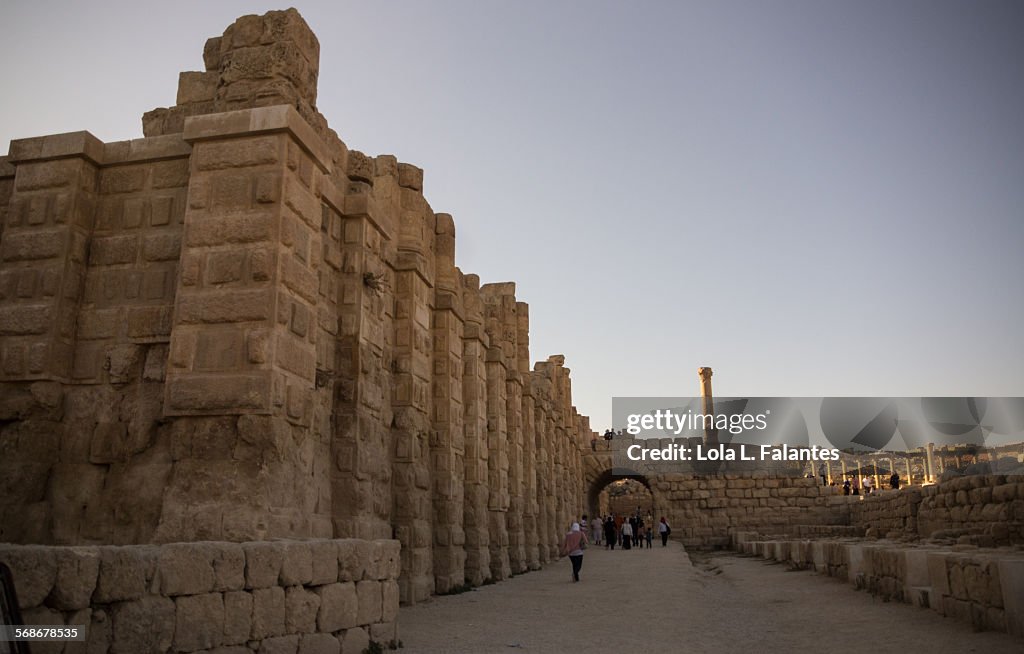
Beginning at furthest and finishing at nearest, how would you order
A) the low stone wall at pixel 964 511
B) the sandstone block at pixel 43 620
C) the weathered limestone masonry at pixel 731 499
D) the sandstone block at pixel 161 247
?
the weathered limestone masonry at pixel 731 499 < the low stone wall at pixel 964 511 < the sandstone block at pixel 161 247 < the sandstone block at pixel 43 620

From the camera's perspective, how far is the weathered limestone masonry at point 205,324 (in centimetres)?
553

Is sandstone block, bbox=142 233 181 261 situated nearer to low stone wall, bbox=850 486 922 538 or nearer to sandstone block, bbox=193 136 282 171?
sandstone block, bbox=193 136 282 171

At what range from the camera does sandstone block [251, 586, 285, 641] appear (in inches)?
167

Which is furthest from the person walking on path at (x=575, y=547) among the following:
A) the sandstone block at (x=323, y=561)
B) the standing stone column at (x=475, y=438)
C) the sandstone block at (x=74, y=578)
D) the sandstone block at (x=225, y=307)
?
the sandstone block at (x=74, y=578)

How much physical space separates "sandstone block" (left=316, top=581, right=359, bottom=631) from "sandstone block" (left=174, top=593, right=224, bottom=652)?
0.91 metres

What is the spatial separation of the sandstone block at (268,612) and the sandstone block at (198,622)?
256mm

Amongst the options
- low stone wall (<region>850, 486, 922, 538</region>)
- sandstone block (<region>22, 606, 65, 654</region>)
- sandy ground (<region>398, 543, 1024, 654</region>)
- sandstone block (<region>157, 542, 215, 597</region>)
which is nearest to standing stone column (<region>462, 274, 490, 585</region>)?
sandy ground (<region>398, 543, 1024, 654</region>)

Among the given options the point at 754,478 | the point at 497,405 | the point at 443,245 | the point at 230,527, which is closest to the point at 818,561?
the point at 497,405

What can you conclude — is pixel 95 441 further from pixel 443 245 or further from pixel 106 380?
pixel 443 245

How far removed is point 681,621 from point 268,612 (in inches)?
193

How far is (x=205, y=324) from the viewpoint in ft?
18.7

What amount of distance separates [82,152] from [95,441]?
7.69 feet

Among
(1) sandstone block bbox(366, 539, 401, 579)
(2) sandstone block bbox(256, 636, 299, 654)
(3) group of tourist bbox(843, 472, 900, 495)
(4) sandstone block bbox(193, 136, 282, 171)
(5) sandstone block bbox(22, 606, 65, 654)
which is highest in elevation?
(4) sandstone block bbox(193, 136, 282, 171)

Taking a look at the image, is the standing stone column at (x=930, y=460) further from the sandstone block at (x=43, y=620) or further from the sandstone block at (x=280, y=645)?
the sandstone block at (x=43, y=620)
